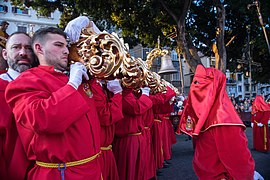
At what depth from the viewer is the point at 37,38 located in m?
2.20

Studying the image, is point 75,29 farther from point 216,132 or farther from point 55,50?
point 216,132

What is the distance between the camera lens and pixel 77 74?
6.64 feet

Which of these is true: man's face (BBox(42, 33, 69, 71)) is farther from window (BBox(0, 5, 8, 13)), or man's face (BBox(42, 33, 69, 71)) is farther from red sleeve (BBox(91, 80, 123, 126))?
window (BBox(0, 5, 8, 13))

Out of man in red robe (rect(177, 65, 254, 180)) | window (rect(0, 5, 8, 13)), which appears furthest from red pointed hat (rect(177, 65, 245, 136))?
window (rect(0, 5, 8, 13))

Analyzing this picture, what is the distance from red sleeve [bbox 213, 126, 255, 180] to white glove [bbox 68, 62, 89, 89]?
1631 mm

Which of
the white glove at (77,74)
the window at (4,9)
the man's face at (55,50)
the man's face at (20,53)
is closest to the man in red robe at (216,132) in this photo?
the white glove at (77,74)

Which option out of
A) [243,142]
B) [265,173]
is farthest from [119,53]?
[265,173]

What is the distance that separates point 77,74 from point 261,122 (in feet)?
27.5

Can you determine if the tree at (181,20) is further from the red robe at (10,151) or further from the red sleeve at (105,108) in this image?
the red robe at (10,151)

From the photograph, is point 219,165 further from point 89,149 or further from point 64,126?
point 64,126

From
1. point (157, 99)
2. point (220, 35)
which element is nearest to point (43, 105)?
point (157, 99)

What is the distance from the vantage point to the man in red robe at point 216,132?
2.80 metres

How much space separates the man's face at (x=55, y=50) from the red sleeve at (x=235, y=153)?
181 cm

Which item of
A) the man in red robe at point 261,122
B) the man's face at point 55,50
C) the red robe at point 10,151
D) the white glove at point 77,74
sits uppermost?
the man's face at point 55,50
